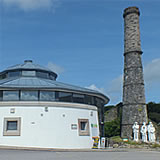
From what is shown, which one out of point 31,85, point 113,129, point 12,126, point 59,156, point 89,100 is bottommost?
point 59,156

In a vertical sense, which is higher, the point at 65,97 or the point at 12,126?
the point at 65,97

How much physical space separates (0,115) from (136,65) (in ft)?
77.0

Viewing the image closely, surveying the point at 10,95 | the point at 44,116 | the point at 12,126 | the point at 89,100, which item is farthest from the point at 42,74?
the point at 12,126

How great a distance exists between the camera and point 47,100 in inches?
858

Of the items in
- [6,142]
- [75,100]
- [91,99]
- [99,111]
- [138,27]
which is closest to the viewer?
[6,142]

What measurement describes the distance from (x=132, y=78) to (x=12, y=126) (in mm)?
22067

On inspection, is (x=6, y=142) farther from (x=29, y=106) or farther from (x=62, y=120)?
(x=62, y=120)

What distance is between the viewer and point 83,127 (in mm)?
23312

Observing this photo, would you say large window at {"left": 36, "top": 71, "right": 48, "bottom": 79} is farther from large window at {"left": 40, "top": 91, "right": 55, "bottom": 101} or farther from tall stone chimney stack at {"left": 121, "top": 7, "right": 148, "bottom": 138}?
tall stone chimney stack at {"left": 121, "top": 7, "right": 148, "bottom": 138}

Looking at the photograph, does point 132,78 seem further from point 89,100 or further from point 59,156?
point 59,156

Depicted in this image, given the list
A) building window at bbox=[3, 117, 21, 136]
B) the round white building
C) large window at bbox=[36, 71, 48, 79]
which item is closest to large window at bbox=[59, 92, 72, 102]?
the round white building

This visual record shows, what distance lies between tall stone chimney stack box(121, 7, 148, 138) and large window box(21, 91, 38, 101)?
756 inches

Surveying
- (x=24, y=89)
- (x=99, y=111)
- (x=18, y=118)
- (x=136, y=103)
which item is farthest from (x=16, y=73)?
(x=136, y=103)

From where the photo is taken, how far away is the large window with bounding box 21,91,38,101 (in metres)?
21.4
